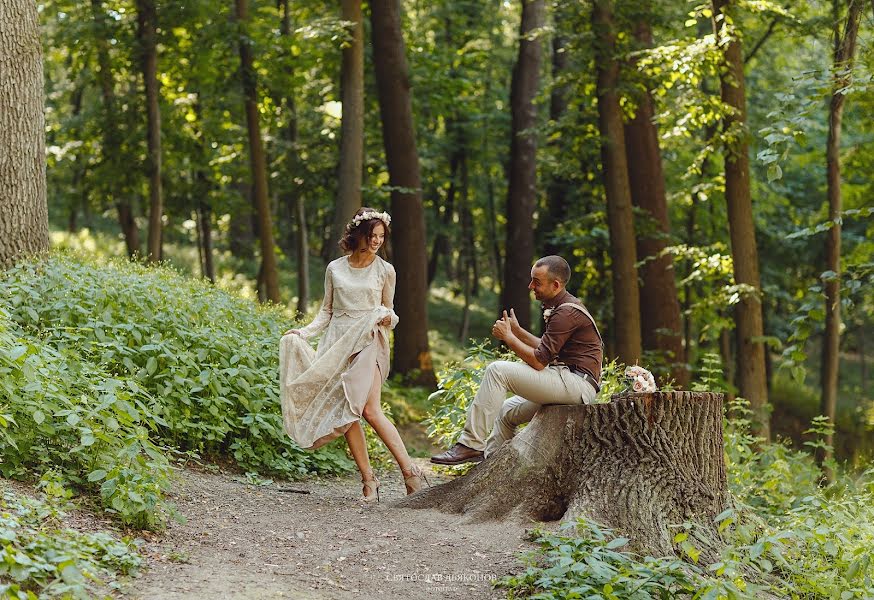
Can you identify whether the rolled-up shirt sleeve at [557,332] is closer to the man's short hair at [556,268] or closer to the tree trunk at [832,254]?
the man's short hair at [556,268]

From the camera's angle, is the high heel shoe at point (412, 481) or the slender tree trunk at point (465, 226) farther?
the slender tree trunk at point (465, 226)

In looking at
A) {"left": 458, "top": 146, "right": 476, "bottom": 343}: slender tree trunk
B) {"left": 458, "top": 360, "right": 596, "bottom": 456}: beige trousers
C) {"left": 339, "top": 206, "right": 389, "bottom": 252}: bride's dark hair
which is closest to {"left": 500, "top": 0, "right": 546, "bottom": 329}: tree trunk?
{"left": 458, "top": 146, "right": 476, "bottom": 343}: slender tree trunk

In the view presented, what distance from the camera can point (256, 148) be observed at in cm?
1930

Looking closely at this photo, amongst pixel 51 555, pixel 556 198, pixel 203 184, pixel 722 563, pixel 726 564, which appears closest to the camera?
pixel 51 555

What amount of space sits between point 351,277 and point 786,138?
386cm

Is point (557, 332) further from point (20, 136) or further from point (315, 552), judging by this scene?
point (20, 136)

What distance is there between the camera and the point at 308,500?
8336mm

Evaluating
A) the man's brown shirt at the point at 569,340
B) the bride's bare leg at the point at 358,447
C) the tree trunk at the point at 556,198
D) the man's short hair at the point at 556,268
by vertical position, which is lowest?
the bride's bare leg at the point at 358,447

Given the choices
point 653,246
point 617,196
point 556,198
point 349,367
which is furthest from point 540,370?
point 556,198

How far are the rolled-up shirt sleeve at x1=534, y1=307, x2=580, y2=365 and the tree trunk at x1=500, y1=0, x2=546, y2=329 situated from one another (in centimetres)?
1330

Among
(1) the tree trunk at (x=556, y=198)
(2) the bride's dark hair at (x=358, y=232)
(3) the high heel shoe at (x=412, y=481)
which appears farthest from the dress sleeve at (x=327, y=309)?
(1) the tree trunk at (x=556, y=198)

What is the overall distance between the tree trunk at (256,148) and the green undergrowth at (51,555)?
13475 millimetres

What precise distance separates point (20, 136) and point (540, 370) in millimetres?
6304

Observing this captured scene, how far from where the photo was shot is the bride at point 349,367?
838 centimetres
